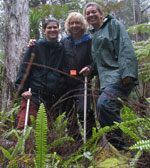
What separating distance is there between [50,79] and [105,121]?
1.24 metres

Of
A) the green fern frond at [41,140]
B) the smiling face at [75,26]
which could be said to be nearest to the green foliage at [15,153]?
the green fern frond at [41,140]

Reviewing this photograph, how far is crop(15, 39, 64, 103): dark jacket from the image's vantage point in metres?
3.43

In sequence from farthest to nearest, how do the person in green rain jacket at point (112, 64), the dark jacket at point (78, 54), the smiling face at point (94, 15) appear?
1. the dark jacket at point (78, 54)
2. the smiling face at point (94, 15)
3. the person in green rain jacket at point (112, 64)

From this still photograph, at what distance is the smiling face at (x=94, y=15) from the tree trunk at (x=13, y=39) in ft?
6.86

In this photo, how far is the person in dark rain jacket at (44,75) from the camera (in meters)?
3.42

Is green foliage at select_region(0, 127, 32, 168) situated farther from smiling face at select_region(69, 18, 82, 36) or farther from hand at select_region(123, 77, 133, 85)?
smiling face at select_region(69, 18, 82, 36)

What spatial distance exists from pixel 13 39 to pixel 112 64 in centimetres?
281

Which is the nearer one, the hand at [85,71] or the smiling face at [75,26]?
the hand at [85,71]

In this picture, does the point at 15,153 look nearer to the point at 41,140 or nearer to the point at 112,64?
the point at 41,140

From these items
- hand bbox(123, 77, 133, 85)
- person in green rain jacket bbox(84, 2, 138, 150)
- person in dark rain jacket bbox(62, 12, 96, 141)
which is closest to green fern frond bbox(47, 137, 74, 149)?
person in green rain jacket bbox(84, 2, 138, 150)

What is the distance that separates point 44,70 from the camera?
136 inches

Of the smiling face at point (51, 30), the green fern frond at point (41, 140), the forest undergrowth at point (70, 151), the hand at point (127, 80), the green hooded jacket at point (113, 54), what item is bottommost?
the forest undergrowth at point (70, 151)

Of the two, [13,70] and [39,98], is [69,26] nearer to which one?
[39,98]

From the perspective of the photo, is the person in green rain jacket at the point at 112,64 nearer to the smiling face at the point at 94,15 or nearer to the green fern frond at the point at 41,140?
the smiling face at the point at 94,15
